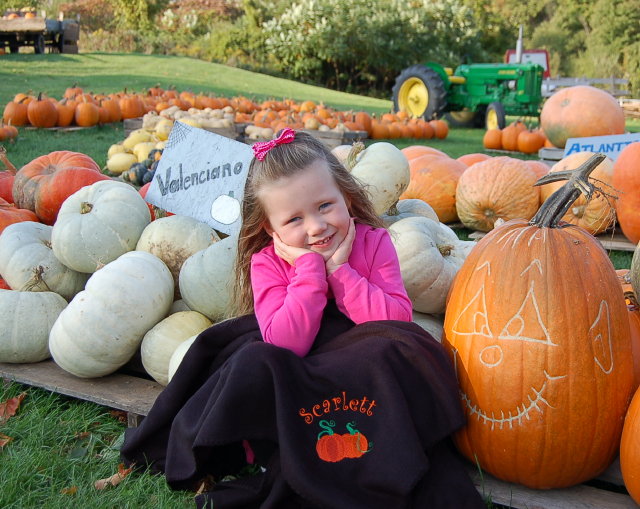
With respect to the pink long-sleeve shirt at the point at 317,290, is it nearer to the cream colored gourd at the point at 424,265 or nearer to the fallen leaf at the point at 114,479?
the cream colored gourd at the point at 424,265

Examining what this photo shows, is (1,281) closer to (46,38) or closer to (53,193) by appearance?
(53,193)

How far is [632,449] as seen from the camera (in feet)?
5.90

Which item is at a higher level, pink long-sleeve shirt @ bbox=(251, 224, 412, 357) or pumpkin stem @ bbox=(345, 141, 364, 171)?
pumpkin stem @ bbox=(345, 141, 364, 171)

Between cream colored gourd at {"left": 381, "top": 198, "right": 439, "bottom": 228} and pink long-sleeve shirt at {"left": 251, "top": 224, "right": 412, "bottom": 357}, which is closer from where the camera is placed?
pink long-sleeve shirt at {"left": 251, "top": 224, "right": 412, "bottom": 357}

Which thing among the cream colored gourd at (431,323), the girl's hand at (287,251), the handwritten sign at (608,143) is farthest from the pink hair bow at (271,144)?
the handwritten sign at (608,143)

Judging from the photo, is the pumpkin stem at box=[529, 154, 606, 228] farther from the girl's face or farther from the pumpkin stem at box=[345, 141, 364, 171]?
the pumpkin stem at box=[345, 141, 364, 171]

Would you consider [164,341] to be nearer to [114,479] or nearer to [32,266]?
[114,479]

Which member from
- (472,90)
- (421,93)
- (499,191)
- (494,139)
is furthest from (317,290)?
(472,90)

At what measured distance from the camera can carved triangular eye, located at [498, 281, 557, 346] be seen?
183cm

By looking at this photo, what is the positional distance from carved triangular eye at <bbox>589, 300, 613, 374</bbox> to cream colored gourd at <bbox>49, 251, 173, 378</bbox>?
1654mm

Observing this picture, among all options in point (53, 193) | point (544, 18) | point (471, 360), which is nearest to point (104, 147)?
point (53, 193)

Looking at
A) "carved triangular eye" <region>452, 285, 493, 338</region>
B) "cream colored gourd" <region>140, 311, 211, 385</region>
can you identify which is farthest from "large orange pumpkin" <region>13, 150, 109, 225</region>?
"carved triangular eye" <region>452, 285, 493, 338</region>

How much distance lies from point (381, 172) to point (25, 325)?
173 cm

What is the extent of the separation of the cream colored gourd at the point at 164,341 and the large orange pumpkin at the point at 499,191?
258cm
